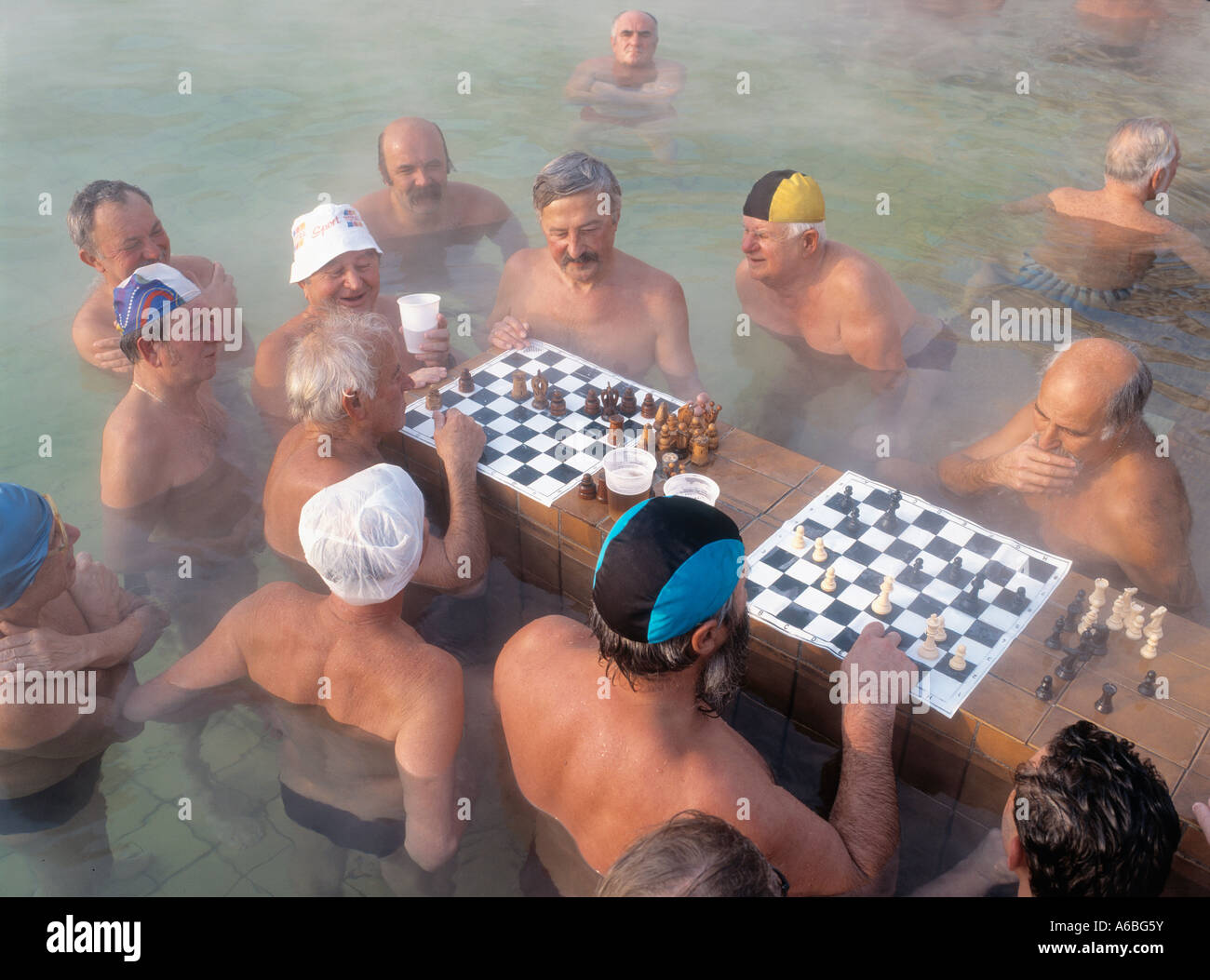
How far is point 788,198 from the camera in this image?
560 centimetres

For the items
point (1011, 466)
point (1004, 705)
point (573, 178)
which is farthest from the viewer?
point (573, 178)

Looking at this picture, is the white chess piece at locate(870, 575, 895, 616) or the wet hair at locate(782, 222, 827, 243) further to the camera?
the wet hair at locate(782, 222, 827, 243)

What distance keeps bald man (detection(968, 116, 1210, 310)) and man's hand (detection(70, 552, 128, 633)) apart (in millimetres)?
7202

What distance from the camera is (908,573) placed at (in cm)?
370

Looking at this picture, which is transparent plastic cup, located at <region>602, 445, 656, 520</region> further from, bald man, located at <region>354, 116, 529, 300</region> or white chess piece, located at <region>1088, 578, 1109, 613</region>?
bald man, located at <region>354, 116, 529, 300</region>

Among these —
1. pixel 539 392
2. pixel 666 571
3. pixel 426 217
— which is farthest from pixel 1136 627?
pixel 426 217

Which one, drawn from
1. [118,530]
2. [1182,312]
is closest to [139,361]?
[118,530]

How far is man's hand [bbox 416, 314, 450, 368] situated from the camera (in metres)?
5.34

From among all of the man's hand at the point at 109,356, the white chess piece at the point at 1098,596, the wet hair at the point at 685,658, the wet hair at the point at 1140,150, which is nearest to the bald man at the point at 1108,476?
the white chess piece at the point at 1098,596

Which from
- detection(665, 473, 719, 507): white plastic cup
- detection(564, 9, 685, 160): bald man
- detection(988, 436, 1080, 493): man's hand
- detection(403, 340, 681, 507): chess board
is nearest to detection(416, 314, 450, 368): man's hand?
detection(403, 340, 681, 507): chess board

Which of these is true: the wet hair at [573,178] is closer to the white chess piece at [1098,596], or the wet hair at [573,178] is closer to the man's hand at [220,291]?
the man's hand at [220,291]

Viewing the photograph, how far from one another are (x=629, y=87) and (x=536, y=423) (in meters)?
8.01

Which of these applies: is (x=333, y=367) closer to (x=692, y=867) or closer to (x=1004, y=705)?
(x=692, y=867)

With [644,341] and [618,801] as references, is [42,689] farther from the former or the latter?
[644,341]
